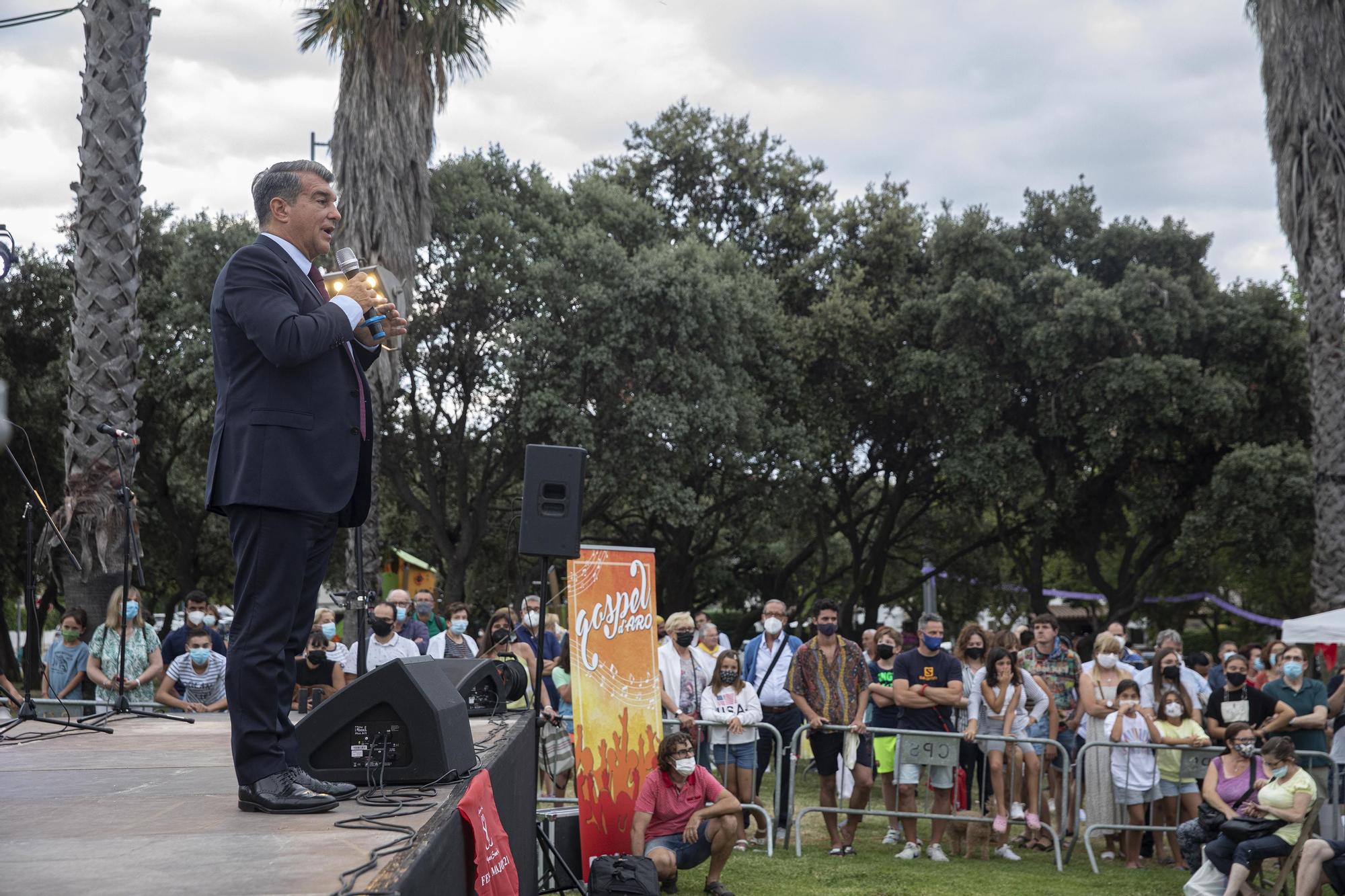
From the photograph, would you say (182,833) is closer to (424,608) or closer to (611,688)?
(611,688)

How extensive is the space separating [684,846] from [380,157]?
35.9 feet

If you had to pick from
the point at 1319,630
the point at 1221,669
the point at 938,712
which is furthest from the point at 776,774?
the point at 1221,669

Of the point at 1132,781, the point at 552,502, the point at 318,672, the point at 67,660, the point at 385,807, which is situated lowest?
the point at 1132,781

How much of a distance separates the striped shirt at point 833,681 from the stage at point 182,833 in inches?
225

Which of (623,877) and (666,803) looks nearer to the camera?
(623,877)

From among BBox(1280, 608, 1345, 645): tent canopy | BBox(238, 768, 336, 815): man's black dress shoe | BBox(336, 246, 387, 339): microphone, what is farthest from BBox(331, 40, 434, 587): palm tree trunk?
BBox(238, 768, 336, 815): man's black dress shoe

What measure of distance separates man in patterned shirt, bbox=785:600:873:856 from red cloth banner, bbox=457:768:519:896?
20.8ft

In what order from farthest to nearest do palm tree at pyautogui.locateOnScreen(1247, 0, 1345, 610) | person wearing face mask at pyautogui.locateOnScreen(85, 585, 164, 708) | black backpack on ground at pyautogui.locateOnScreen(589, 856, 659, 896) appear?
palm tree at pyautogui.locateOnScreen(1247, 0, 1345, 610)
person wearing face mask at pyautogui.locateOnScreen(85, 585, 164, 708)
black backpack on ground at pyautogui.locateOnScreen(589, 856, 659, 896)

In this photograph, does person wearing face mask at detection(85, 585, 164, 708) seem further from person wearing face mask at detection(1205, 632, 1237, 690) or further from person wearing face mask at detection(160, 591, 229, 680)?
person wearing face mask at detection(1205, 632, 1237, 690)

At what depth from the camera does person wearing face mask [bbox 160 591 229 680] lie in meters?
10.3

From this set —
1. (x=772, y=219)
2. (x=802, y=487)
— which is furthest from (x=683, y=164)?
(x=802, y=487)

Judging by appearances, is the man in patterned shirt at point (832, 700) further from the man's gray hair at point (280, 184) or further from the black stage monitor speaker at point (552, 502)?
the man's gray hair at point (280, 184)

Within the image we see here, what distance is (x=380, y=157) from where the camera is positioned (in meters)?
16.1

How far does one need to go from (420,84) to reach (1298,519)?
51.6 feet
